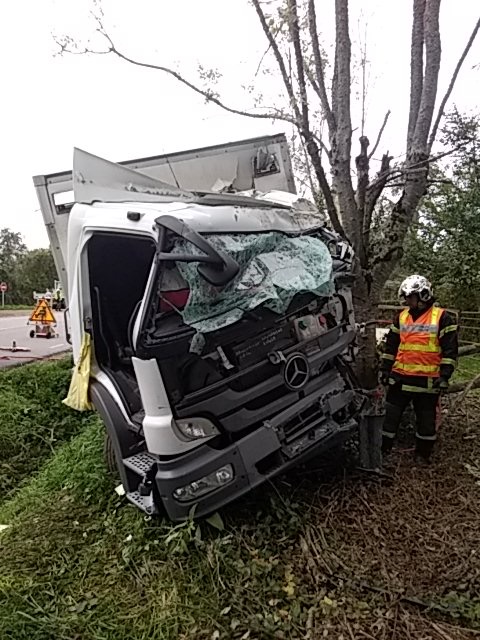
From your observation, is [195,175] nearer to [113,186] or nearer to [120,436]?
[113,186]

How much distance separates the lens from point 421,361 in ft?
14.6

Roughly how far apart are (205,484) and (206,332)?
3.04 ft

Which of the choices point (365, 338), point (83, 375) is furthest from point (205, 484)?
point (365, 338)

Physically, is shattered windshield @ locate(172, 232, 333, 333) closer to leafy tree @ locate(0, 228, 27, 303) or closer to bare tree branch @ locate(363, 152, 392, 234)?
bare tree branch @ locate(363, 152, 392, 234)

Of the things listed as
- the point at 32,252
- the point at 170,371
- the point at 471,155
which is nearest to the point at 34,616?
the point at 170,371

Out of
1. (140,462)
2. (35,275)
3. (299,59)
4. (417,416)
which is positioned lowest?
(35,275)

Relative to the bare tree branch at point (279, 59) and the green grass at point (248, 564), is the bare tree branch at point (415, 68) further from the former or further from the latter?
the green grass at point (248, 564)

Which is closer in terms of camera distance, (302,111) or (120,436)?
(120,436)

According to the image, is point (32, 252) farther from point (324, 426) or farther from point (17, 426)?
point (324, 426)

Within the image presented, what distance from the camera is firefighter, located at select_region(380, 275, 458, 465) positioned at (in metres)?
4.39

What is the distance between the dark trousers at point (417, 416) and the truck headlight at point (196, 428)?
183cm

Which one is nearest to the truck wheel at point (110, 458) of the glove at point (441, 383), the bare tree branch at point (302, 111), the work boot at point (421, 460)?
the work boot at point (421, 460)

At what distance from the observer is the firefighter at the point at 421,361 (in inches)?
173

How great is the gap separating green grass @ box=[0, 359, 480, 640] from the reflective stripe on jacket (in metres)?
0.78
